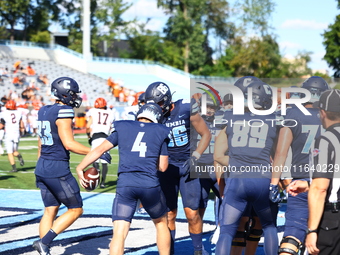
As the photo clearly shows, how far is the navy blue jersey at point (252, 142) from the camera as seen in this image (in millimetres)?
5238

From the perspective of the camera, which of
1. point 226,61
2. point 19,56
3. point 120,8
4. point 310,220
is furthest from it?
point 226,61

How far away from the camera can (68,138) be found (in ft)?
19.3

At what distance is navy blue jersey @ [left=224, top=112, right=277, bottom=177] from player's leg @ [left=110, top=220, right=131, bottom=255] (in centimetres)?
120

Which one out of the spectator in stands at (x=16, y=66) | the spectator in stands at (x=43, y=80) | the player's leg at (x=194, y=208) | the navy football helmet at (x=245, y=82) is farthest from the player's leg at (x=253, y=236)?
the spectator in stands at (x=16, y=66)

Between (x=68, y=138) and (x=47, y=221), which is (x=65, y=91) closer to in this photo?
(x=68, y=138)

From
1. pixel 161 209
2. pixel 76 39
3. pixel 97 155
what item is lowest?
pixel 161 209

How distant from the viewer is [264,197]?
5219 mm

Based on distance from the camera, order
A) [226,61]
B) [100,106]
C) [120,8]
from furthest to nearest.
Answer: [226,61] < [120,8] < [100,106]

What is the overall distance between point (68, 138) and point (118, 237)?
4.35 ft

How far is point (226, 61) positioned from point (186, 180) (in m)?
55.5

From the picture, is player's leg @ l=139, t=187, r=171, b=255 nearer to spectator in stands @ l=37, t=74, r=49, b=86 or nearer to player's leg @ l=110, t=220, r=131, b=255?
player's leg @ l=110, t=220, r=131, b=255

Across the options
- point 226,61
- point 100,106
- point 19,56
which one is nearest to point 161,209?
point 100,106

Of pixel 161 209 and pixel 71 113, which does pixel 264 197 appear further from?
pixel 71 113

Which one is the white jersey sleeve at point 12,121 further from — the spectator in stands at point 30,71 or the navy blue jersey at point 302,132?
the spectator in stands at point 30,71
